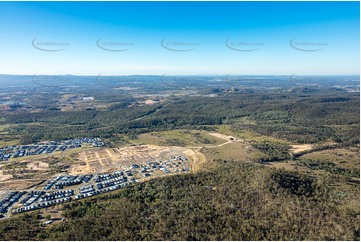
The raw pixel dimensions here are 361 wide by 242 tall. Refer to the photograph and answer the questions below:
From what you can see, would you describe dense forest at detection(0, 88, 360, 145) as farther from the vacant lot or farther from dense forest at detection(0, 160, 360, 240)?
dense forest at detection(0, 160, 360, 240)

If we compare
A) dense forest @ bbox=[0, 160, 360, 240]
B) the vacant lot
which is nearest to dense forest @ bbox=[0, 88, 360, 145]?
the vacant lot

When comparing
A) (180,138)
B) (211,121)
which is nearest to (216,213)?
(180,138)

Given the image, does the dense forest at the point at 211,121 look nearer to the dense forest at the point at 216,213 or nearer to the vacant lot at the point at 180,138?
the vacant lot at the point at 180,138

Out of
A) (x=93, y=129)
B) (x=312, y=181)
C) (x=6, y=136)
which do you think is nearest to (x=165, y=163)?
(x=312, y=181)

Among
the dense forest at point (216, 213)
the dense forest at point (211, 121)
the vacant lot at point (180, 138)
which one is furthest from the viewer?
the dense forest at point (211, 121)

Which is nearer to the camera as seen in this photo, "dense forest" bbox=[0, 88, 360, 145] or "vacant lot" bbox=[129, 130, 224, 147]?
"vacant lot" bbox=[129, 130, 224, 147]

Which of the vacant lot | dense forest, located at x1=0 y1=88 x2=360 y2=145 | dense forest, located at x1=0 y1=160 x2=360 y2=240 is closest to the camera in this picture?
dense forest, located at x1=0 y1=160 x2=360 y2=240

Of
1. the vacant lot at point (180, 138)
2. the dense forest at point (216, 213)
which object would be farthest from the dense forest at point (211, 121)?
the dense forest at point (216, 213)

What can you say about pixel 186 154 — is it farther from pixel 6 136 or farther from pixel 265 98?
pixel 265 98
